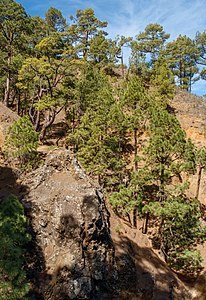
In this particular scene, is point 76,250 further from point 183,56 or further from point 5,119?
point 183,56

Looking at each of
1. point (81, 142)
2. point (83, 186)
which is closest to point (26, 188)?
point (83, 186)

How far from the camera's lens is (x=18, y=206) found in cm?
1006

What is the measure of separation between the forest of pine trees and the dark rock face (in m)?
3.40

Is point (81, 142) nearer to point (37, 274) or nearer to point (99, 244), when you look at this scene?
point (99, 244)

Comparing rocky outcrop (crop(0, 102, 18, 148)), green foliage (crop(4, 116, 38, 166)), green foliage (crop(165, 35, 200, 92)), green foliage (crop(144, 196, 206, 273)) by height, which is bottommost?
green foliage (crop(144, 196, 206, 273))

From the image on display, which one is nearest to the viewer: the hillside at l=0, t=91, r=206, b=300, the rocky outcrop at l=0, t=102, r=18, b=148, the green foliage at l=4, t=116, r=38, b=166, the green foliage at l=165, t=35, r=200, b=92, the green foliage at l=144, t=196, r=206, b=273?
the hillside at l=0, t=91, r=206, b=300

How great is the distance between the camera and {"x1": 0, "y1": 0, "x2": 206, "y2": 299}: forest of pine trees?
56.5 feet

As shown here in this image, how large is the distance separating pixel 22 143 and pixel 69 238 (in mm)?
6957

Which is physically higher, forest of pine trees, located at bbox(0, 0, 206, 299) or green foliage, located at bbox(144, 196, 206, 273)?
forest of pine trees, located at bbox(0, 0, 206, 299)

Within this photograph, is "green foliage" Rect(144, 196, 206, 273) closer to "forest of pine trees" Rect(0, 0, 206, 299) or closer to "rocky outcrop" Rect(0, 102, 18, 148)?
"forest of pine trees" Rect(0, 0, 206, 299)

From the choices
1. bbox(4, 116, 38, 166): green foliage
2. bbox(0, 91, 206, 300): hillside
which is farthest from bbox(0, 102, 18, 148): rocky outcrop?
bbox(0, 91, 206, 300): hillside

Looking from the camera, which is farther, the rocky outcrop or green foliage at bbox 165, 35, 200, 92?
green foliage at bbox 165, 35, 200, 92

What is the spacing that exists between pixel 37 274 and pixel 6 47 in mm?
25750

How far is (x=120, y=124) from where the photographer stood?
2219 centimetres
